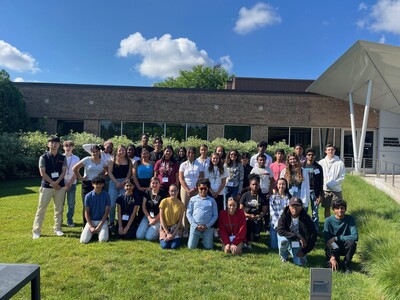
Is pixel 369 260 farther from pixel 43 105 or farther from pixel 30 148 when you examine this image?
pixel 43 105

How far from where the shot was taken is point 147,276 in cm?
452

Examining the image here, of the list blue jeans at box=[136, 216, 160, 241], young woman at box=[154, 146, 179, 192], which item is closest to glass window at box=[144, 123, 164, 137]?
young woman at box=[154, 146, 179, 192]

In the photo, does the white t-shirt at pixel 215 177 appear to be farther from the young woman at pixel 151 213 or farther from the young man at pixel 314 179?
the young man at pixel 314 179

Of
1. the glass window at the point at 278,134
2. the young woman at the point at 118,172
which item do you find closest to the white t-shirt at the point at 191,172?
the young woman at the point at 118,172

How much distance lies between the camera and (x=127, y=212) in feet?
20.6

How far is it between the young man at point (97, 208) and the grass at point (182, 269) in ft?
1.12

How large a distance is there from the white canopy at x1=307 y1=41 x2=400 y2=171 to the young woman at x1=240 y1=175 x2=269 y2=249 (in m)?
8.85

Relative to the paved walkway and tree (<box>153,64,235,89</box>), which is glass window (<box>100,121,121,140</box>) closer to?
the paved walkway

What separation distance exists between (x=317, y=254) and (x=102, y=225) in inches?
148

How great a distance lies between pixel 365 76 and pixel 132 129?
11772mm

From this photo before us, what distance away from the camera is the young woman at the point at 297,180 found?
238 inches

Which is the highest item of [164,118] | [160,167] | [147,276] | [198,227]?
[164,118]

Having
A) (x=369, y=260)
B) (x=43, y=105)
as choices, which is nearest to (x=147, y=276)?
(x=369, y=260)

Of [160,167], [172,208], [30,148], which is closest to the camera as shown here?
[172,208]
